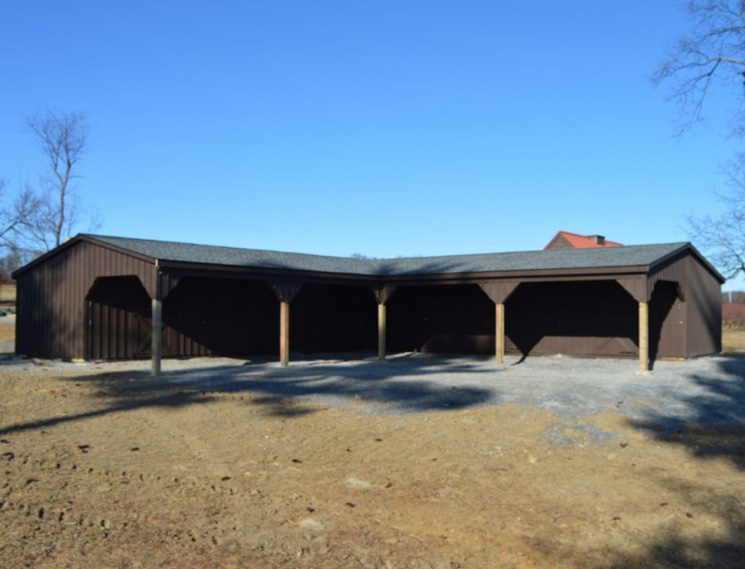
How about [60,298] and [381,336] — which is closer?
[60,298]

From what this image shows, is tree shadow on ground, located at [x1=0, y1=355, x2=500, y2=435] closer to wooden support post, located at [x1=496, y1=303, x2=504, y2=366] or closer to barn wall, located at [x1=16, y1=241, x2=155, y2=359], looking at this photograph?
wooden support post, located at [x1=496, y1=303, x2=504, y2=366]

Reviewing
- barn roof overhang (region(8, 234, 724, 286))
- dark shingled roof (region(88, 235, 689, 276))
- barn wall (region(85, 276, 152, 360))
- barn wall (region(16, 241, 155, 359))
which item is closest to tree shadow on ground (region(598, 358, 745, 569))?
barn roof overhang (region(8, 234, 724, 286))

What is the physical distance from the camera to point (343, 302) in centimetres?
2516

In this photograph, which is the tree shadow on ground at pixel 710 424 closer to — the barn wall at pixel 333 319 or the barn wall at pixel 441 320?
the barn wall at pixel 441 320

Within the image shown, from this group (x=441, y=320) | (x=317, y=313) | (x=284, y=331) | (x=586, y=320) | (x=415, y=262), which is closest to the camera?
(x=284, y=331)

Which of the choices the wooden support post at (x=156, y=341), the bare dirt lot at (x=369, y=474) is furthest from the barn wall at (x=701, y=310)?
the wooden support post at (x=156, y=341)

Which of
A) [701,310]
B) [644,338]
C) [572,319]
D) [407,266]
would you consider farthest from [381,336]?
[701,310]

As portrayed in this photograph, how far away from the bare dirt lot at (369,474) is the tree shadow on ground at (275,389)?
78 mm

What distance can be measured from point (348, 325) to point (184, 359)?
6626 mm

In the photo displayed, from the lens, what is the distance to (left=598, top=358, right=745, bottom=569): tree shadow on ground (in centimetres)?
570

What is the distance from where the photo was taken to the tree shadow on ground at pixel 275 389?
38.1 feet

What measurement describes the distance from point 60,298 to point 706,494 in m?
17.0

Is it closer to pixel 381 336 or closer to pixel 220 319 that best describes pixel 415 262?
pixel 381 336

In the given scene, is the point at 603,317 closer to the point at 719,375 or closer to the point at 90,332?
the point at 719,375
